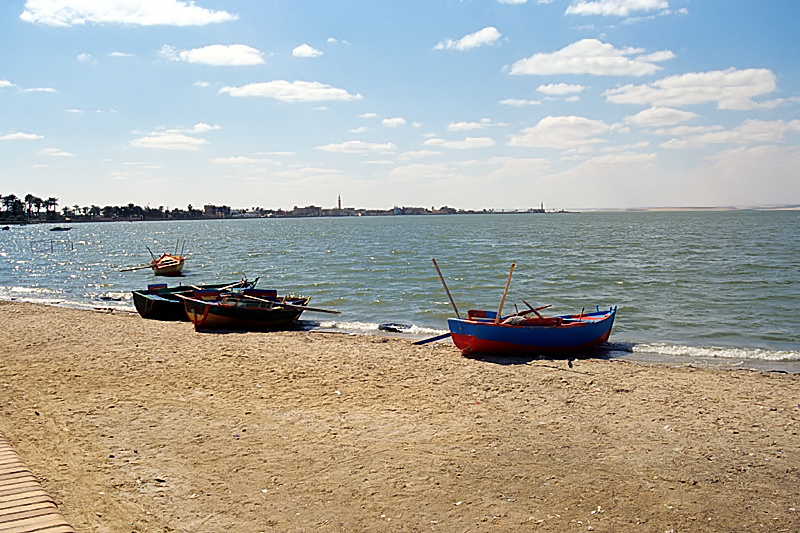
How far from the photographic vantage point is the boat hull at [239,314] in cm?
1822

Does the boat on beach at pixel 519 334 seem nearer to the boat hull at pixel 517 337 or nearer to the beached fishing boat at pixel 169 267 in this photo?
the boat hull at pixel 517 337

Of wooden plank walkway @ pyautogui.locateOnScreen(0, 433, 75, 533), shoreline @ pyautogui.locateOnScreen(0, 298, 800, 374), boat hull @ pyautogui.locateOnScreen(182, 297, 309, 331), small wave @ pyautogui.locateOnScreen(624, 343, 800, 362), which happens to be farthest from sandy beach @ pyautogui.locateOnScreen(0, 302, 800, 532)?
boat hull @ pyautogui.locateOnScreen(182, 297, 309, 331)

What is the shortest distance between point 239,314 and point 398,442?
11.3 meters

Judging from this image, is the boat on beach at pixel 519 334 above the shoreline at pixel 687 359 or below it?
above

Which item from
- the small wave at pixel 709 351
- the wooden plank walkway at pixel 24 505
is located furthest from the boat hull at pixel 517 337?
the wooden plank walkway at pixel 24 505

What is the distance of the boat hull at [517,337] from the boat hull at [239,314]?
678 cm

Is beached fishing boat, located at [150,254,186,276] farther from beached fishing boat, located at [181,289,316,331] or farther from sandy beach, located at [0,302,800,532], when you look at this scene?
sandy beach, located at [0,302,800,532]

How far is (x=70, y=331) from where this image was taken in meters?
16.9

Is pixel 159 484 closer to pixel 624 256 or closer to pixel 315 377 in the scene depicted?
pixel 315 377

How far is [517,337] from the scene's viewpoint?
47.5 ft

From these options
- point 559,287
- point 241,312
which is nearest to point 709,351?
point 559,287

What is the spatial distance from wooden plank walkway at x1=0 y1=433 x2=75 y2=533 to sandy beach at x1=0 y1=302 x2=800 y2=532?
0.57 metres

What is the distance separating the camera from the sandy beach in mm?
6320

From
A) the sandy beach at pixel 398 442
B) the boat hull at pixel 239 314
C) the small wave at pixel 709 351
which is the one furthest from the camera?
the boat hull at pixel 239 314
